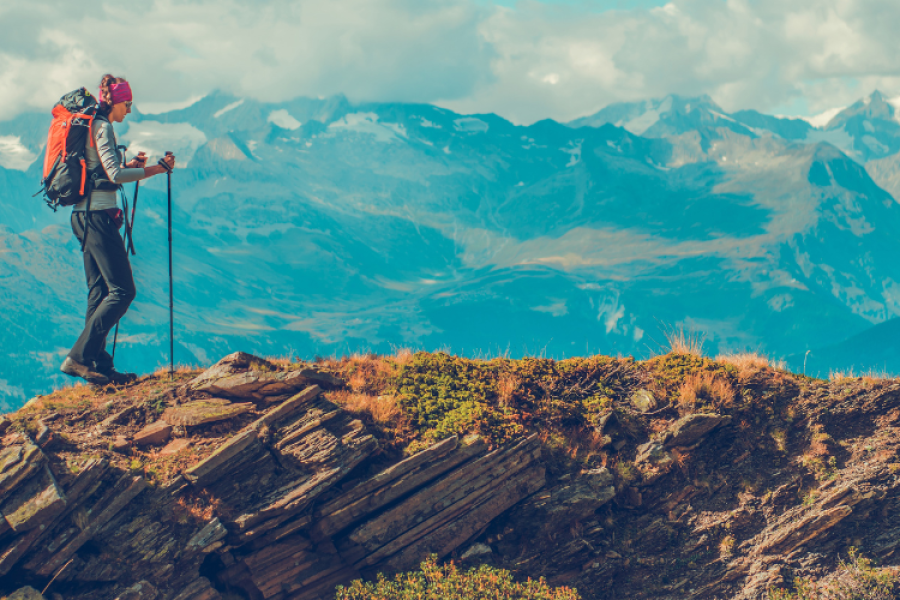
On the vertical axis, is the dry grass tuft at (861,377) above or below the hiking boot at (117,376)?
below

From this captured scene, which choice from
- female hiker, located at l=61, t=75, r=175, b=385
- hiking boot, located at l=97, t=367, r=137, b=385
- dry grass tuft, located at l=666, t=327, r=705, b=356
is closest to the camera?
female hiker, located at l=61, t=75, r=175, b=385

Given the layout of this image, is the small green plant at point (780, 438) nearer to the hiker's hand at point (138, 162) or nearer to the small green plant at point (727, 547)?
the small green plant at point (727, 547)

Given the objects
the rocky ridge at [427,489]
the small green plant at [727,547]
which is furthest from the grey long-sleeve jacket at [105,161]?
the small green plant at [727,547]

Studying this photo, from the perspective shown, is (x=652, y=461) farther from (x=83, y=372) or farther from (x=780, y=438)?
(x=83, y=372)

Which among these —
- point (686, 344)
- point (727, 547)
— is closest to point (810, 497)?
point (727, 547)

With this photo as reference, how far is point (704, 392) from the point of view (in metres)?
15.4

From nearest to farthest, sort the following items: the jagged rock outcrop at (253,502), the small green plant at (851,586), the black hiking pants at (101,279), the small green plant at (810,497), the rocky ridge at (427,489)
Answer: the jagged rock outcrop at (253,502) < the rocky ridge at (427,489) < the small green plant at (851,586) < the black hiking pants at (101,279) < the small green plant at (810,497)

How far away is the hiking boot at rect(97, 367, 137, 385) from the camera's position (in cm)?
1436

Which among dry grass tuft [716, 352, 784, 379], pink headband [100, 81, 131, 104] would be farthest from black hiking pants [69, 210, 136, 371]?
dry grass tuft [716, 352, 784, 379]

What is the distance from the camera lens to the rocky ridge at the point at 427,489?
11.2 meters

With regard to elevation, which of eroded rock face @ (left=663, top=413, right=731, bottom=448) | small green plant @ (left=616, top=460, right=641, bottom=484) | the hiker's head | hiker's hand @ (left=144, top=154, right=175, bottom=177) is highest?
the hiker's head

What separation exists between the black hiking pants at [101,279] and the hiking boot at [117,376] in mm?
306

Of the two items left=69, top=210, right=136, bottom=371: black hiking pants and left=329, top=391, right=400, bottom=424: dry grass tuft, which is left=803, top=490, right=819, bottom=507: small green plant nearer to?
left=329, top=391, right=400, bottom=424: dry grass tuft

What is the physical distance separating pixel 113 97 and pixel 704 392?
1251cm
